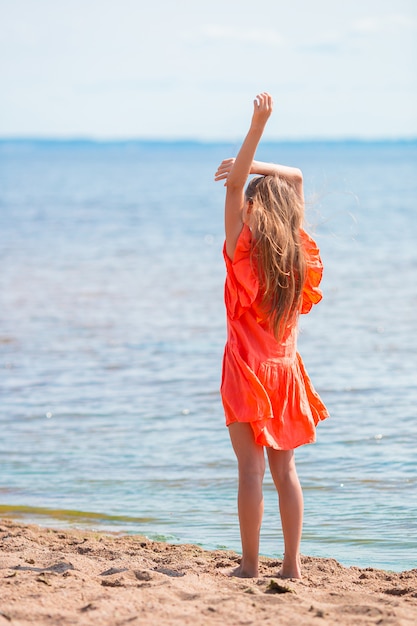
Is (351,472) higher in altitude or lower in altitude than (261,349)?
lower

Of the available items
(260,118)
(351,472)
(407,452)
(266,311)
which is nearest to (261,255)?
(266,311)

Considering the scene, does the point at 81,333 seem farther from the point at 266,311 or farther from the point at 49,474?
the point at 266,311

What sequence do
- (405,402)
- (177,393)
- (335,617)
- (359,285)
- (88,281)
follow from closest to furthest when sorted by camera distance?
(335,617), (405,402), (177,393), (359,285), (88,281)

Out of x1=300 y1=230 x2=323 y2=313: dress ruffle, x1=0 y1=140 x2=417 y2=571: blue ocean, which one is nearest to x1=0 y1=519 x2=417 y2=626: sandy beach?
x1=0 y1=140 x2=417 y2=571: blue ocean

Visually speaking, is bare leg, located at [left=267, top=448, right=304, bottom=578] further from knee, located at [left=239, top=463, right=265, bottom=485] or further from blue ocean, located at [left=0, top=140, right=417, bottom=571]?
blue ocean, located at [left=0, top=140, right=417, bottom=571]

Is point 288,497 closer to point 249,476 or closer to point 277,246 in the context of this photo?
point 249,476

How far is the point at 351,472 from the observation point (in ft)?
21.1

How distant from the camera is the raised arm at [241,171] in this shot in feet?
13.1

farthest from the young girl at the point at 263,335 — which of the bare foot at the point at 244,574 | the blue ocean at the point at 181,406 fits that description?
the blue ocean at the point at 181,406

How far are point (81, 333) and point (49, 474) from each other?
5.49m

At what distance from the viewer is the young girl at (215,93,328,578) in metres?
4.06

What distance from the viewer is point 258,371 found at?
4.12m

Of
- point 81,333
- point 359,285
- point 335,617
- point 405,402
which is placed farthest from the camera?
point 359,285

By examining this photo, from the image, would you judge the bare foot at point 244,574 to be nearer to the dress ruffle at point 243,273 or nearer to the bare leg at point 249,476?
the bare leg at point 249,476
